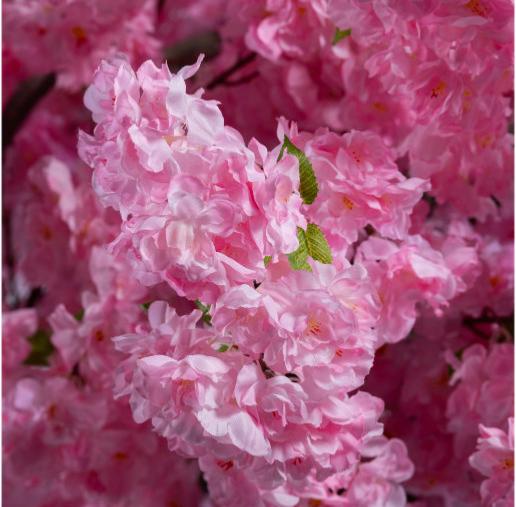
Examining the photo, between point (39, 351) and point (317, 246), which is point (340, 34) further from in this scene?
point (39, 351)

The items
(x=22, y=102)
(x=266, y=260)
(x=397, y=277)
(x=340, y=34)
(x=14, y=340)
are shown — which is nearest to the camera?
(x=266, y=260)

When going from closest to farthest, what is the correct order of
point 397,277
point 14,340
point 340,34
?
point 397,277 < point 340,34 < point 14,340

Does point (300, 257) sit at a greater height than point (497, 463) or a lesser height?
greater

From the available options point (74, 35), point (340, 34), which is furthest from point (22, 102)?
point (340, 34)

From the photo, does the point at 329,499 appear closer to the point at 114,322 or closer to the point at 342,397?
the point at 342,397

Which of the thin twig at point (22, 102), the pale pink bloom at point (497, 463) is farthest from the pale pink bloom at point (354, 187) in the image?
the thin twig at point (22, 102)

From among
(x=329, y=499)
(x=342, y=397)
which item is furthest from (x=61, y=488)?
(x=342, y=397)
